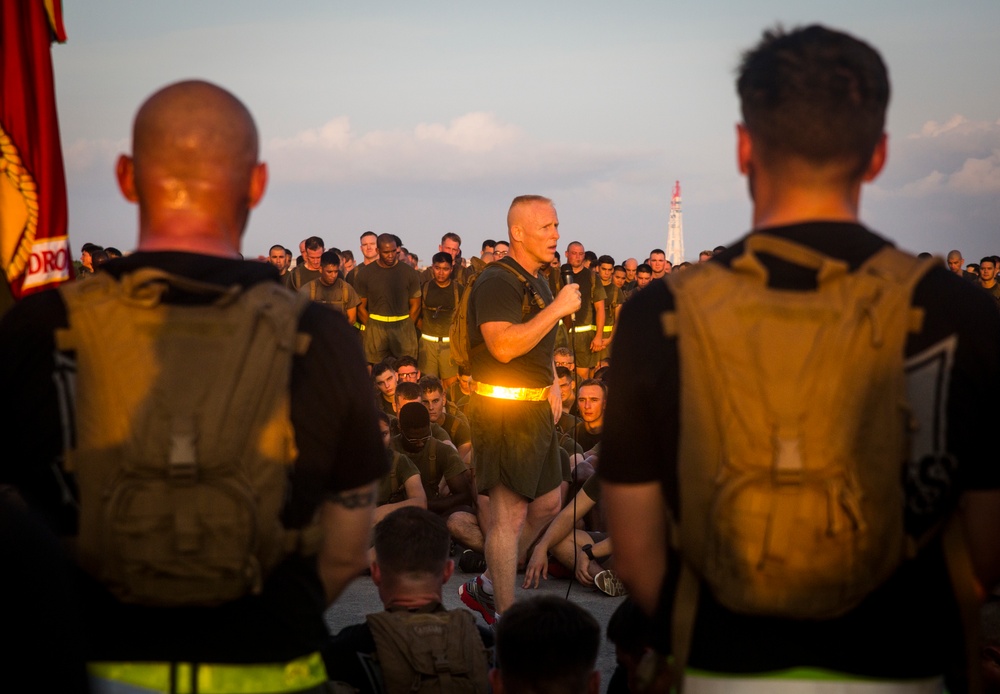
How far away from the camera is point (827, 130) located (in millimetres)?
2119

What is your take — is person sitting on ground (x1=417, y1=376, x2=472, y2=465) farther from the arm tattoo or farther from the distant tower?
the distant tower

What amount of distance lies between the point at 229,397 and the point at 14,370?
424mm

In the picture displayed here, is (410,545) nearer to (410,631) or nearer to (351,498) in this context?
(410,631)

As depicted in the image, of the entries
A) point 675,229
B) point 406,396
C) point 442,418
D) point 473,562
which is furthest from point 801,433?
point 675,229

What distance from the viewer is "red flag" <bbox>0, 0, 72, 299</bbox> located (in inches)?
123

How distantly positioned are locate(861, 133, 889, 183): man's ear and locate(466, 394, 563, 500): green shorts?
145 inches

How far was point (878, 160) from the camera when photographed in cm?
222

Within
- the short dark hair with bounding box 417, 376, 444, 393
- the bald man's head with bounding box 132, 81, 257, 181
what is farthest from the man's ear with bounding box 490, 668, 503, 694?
the short dark hair with bounding box 417, 376, 444, 393

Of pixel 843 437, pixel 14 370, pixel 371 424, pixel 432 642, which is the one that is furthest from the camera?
pixel 432 642

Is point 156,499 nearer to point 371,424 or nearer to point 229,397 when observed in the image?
point 229,397

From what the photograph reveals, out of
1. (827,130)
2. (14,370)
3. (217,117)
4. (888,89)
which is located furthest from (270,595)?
(888,89)

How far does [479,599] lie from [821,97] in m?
4.84

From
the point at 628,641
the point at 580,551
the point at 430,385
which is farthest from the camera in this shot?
the point at 430,385

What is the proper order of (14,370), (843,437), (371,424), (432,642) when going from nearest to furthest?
(843,437)
(14,370)
(371,424)
(432,642)
